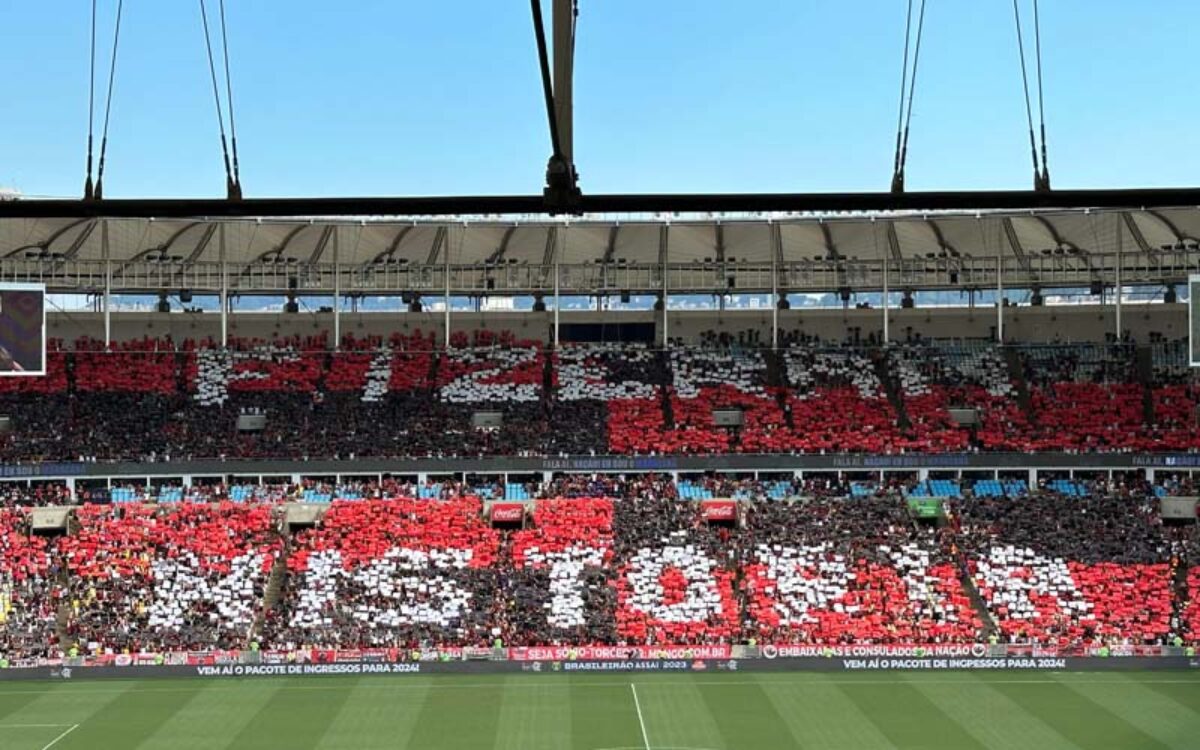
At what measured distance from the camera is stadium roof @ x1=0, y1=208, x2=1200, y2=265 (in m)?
55.2

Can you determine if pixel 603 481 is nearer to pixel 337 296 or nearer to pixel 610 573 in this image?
pixel 610 573

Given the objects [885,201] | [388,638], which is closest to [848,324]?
[388,638]

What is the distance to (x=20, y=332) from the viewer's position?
3703cm

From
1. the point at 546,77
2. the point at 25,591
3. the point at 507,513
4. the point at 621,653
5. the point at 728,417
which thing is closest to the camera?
the point at 546,77

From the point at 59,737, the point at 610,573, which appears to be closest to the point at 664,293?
the point at 610,573

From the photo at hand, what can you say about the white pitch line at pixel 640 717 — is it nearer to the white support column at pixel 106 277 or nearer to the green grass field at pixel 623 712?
the green grass field at pixel 623 712

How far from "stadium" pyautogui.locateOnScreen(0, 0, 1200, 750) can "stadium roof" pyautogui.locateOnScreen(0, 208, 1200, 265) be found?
259mm

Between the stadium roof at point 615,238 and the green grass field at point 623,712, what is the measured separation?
20.3 metres

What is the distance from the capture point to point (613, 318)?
65.9m

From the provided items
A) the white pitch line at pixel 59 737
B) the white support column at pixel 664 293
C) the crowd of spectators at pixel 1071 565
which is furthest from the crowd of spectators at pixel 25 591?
the crowd of spectators at pixel 1071 565

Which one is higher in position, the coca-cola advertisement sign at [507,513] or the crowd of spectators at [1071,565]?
the coca-cola advertisement sign at [507,513]

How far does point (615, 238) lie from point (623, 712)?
89.9 ft

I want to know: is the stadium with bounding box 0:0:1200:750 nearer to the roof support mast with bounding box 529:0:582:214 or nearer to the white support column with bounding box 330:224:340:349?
the white support column with bounding box 330:224:340:349

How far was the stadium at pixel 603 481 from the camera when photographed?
3762 cm
